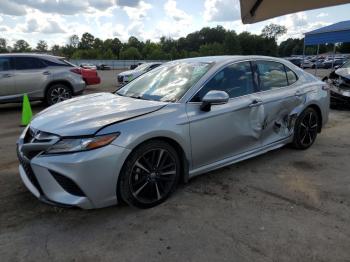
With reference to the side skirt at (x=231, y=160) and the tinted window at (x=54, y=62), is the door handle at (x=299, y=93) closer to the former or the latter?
the side skirt at (x=231, y=160)

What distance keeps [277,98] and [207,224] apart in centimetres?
228

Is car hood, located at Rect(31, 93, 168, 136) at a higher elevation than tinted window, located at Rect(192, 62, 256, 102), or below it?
below

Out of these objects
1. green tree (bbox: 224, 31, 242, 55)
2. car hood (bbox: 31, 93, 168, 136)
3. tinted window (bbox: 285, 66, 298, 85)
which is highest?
tinted window (bbox: 285, 66, 298, 85)

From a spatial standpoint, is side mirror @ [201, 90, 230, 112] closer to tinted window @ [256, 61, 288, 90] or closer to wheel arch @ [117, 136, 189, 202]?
wheel arch @ [117, 136, 189, 202]

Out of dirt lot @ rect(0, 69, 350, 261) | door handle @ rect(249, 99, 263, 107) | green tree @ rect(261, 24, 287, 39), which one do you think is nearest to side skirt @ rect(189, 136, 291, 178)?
dirt lot @ rect(0, 69, 350, 261)

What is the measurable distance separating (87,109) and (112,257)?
5.25ft

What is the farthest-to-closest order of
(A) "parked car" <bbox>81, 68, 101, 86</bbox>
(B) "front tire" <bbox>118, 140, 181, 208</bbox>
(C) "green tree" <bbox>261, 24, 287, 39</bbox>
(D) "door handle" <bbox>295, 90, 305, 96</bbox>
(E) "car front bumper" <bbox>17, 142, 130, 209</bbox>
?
1. (C) "green tree" <bbox>261, 24, 287, 39</bbox>
2. (A) "parked car" <bbox>81, 68, 101, 86</bbox>
3. (D) "door handle" <bbox>295, 90, 305, 96</bbox>
4. (B) "front tire" <bbox>118, 140, 181, 208</bbox>
5. (E) "car front bumper" <bbox>17, 142, 130, 209</bbox>

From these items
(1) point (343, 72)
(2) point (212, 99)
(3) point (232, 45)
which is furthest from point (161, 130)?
(3) point (232, 45)

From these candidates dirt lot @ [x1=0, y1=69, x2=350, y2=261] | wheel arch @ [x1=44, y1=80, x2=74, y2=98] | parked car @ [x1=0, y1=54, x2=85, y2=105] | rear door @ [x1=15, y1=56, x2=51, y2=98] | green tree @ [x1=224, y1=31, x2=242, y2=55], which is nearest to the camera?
dirt lot @ [x1=0, y1=69, x2=350, y2=261]

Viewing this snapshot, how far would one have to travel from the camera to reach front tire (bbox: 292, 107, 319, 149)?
526 cm

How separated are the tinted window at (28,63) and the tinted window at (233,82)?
7188 millimetres

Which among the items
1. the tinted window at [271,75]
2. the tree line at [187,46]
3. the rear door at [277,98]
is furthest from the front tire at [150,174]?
the tree line at [187,46]

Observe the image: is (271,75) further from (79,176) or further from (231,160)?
(79,176)

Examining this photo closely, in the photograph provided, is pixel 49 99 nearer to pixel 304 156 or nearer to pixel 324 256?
pixel 304 156
